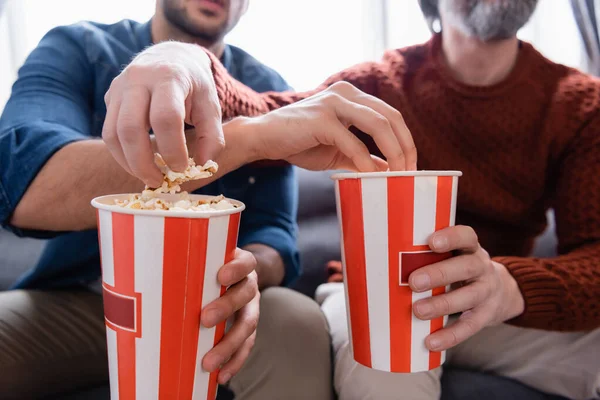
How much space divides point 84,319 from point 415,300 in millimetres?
635

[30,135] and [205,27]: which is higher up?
[205,27]

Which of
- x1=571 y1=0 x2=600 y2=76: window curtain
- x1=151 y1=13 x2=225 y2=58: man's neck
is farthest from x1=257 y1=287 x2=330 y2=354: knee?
x1=571 y1=0 x2=600 y2=76: window curtain

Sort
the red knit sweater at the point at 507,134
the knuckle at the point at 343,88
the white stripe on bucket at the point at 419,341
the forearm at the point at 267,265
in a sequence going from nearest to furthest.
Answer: the white stripe on bucket at the point at 419,341
the knuckle at the point at 343,88
the forearm at the point at 267,265
the red knit sweater at the point at 507,134

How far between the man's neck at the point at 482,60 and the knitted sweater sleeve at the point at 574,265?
0.23 metres

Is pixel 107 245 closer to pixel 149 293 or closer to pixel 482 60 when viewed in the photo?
pixel 149 293

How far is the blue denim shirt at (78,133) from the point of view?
728 mm

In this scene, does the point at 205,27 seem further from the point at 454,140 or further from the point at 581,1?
the point at 581,1

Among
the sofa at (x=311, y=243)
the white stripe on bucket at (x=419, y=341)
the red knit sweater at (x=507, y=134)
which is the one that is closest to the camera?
the white stripe on bucket at (x=419, y=341)

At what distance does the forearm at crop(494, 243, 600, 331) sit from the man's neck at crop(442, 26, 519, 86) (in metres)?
0.49

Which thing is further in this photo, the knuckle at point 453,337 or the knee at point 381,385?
the knee at point 381,385

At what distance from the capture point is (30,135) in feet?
2.39

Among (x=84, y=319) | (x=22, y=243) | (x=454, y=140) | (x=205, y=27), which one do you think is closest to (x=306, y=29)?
(x=205, y=27)

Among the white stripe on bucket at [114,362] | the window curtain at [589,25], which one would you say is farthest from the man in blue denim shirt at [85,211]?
the window curtain at [589,25]

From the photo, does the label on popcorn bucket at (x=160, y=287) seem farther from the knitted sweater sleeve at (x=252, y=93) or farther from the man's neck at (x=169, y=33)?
the man's neck at (x=169, y=33)
